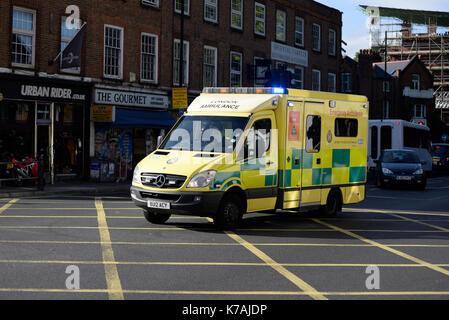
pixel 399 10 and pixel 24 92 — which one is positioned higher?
pixel 399 10

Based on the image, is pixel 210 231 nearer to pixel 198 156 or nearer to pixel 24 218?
pixel 198 156

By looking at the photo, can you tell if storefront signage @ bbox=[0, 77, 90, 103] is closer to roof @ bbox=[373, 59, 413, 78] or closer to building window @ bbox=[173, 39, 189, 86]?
building window @ bbox=[173, 39, 189, 86]

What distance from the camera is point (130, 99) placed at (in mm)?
26500

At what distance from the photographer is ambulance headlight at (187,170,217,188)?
1108 centimetres

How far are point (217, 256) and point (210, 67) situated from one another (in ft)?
75.7

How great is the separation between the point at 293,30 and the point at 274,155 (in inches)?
1044

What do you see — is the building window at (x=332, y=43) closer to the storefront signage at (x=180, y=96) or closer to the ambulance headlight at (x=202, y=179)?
the storefront signage at (x=180, y=96)

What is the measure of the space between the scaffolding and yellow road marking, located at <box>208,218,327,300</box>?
267 ft

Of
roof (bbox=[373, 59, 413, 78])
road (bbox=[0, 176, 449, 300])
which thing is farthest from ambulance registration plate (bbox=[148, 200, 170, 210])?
roof (bbox=[373, 59, 413, 78])

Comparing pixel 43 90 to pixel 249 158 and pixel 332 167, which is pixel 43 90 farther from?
pixel 249 158

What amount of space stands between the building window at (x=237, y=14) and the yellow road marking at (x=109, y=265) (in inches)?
836

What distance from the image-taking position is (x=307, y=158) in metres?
13.4

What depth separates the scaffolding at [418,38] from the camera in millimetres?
88250

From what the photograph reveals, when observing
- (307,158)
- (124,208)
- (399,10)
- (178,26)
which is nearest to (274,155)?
(307,158)
